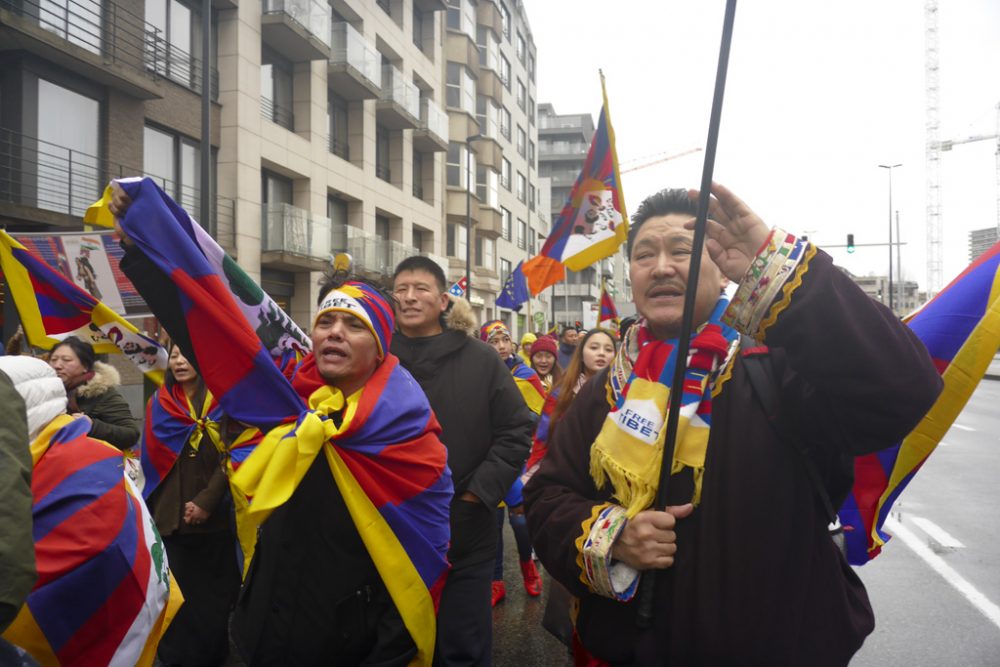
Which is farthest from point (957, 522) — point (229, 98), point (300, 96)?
point (300, 96)

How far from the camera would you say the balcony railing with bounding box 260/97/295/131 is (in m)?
17.9

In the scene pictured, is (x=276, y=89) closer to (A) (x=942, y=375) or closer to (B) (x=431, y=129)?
(B) (x=431, y=129)

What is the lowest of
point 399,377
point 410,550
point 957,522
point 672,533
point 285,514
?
point 957,522

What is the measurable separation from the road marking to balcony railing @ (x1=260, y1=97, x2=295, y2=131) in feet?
53.7

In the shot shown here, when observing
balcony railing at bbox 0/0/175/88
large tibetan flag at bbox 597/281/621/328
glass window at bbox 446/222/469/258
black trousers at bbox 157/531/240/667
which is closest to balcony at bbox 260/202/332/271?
balcony railing at bbox 0/0/175/88

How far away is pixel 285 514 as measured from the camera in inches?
104

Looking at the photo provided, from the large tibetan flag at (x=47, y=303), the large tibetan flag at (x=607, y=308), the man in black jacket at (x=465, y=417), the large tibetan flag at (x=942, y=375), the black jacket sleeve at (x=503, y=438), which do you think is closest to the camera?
the large tibetan flag at (x=942, y=375)

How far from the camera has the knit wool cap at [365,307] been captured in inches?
112

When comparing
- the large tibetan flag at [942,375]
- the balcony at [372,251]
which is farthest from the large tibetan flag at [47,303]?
the balcony at [372,251]

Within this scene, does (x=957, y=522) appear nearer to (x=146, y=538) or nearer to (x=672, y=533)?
(x=672, y=533)

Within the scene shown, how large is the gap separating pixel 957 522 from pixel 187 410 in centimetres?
722

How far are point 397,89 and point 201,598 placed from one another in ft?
73.6

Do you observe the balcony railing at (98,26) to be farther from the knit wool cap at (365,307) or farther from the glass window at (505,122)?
the glass window at (505,122)

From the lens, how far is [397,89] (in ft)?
77.9
